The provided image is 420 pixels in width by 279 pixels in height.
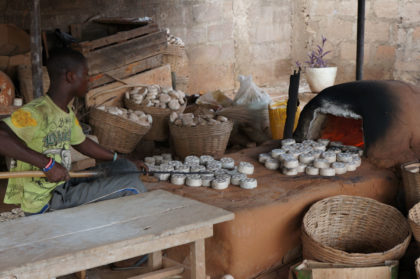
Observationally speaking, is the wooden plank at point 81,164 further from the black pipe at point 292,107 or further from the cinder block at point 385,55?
the cinder block at point 385,55

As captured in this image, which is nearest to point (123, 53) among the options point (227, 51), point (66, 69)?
point (66, 69)

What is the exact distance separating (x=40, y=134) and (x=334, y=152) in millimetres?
2406

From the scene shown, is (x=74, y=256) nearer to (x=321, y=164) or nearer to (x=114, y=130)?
(x=321, y=164)

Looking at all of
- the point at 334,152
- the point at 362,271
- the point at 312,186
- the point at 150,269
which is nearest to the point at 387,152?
the point at 334,152

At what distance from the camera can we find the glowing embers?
4956 millimetres

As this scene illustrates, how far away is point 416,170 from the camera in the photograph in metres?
3.60

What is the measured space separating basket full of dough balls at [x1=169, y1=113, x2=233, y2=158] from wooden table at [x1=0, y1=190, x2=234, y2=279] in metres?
2.40

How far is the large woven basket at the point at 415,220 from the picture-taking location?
2.98 meters

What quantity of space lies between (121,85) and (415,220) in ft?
13.2

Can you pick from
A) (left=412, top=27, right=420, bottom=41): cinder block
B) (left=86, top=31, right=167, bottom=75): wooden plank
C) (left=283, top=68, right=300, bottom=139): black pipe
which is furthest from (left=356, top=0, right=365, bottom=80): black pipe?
(left=412, top=27, right=420, bottom=41): cinder block

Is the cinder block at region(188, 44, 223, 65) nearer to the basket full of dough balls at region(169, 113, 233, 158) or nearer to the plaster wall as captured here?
the plaster wall

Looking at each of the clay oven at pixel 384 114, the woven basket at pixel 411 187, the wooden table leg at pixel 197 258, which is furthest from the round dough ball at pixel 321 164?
the wooden table leg at pixel 197 258

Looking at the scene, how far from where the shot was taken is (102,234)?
2225 mm

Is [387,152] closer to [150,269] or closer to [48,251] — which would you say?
[150,269]
